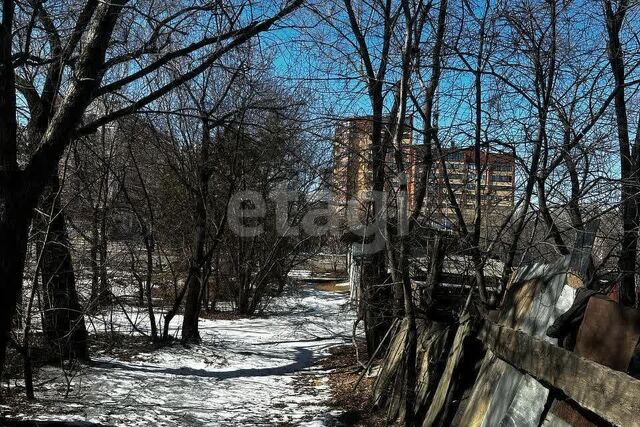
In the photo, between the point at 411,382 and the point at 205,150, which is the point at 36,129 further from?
the point at 411,382

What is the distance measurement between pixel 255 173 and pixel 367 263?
8.60m

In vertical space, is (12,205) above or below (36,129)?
below

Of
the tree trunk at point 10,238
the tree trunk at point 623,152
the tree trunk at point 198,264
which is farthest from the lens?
the tree trunk at point 198,264

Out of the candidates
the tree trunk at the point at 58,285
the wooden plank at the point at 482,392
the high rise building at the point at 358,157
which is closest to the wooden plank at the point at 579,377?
the wooden plank at the point at 482,392

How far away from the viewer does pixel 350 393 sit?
805 cm

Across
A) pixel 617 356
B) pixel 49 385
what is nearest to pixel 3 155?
pixel 49 385

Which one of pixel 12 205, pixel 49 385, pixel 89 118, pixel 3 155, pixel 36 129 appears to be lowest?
pixel 49 385

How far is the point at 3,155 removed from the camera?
5152 millimetres

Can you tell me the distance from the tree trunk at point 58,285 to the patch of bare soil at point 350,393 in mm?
3433

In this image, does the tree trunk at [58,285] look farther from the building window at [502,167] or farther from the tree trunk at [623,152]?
the tree trunk at [623,152]

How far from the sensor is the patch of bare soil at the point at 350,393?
6.83 m

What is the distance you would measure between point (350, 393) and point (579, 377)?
5243 millimetres

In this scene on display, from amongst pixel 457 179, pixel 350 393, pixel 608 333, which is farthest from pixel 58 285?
pixel 608 333

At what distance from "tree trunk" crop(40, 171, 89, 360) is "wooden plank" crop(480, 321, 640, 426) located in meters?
5.59
